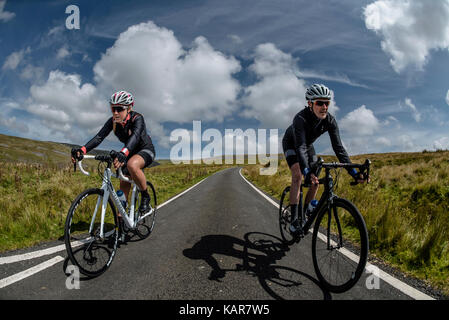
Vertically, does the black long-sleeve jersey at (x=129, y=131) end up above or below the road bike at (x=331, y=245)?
above

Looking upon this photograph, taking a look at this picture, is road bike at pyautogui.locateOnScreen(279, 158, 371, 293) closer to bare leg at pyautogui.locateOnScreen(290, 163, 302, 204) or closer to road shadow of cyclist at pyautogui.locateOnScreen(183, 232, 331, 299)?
road shadow of cyclist at pyautogui.locateOnScreen(183, 232, 331, 299)

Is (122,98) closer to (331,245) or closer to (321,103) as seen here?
(321,103)

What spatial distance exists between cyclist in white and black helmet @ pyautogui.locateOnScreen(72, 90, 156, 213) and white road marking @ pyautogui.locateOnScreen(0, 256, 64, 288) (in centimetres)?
150

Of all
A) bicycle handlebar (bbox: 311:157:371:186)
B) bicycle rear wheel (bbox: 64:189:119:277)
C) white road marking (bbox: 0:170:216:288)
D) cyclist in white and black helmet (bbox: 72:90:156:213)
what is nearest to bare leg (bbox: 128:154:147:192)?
cyclist in white and black helmet (bbox: 72:90:156:213)

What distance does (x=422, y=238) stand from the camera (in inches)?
143

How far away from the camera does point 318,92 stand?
369 cm

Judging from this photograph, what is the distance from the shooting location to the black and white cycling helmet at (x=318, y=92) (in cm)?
364

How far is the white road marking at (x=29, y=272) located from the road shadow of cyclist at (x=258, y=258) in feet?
5.99

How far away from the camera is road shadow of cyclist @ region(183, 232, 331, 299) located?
8.82 feet

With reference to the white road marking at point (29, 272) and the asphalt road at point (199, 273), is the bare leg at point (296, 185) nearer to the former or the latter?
the asphalt road at point (199, 273)

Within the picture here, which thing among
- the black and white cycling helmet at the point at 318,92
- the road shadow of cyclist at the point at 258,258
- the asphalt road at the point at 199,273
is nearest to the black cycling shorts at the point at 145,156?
the asphalt road at the point at 199,273
